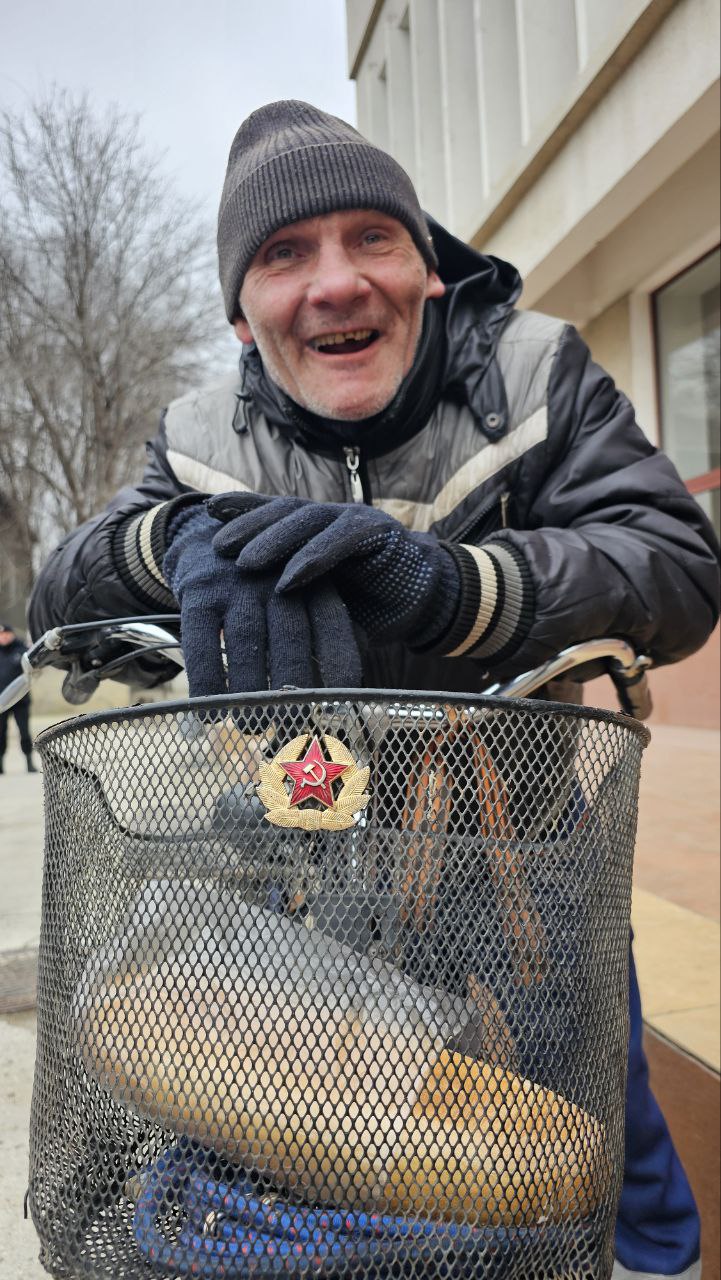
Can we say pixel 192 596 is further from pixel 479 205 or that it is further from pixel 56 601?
pixel 479 205

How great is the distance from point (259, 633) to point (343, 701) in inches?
7.4

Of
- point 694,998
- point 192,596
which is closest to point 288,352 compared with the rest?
point 192,596

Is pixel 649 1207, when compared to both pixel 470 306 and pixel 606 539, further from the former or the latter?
pixel 470 306

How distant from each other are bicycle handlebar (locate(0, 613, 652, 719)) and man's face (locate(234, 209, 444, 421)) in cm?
50

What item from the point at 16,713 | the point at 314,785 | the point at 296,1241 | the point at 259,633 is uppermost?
the point at 259,633

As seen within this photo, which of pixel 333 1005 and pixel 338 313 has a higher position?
pixel 338 313

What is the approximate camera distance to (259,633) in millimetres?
1052

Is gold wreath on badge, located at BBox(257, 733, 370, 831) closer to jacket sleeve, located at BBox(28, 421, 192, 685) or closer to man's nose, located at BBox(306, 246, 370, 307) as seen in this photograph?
jacket sleeve, located at BBox(28, 421, 192, 685)

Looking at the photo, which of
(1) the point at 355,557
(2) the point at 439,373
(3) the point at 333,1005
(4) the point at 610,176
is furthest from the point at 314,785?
(4) the point at 610,176

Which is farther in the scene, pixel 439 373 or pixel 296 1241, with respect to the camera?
pixel 439 373

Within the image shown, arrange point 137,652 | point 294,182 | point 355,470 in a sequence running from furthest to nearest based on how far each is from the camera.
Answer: point 355,470 < point 294,182 < point 137,652

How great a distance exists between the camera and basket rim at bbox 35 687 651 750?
889mm

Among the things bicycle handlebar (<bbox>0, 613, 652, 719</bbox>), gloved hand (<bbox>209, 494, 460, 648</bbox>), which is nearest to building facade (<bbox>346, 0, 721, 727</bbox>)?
bicycle handlebar (<bbox>0, 613, 652, 719</bbox>)

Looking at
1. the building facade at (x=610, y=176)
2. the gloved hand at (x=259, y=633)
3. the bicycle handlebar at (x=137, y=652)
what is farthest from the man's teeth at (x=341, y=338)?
the building facade at (x=610, y=176)
